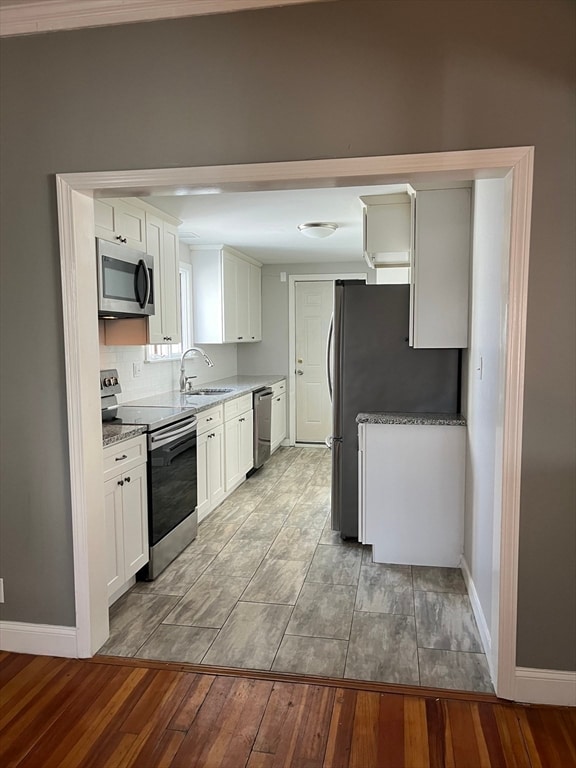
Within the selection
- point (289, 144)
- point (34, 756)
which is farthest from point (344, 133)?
point (34, 756)

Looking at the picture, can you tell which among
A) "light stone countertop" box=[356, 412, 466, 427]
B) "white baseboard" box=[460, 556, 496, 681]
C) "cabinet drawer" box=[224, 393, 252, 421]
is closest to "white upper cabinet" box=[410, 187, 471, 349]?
"light stone countertop" box=[356, 412, 466, 427]

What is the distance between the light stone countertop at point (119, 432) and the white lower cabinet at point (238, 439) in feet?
5.21

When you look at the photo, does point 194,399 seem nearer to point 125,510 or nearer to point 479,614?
point 125,510

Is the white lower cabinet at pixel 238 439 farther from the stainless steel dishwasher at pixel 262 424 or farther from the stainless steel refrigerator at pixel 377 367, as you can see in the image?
the stainless steel refrigerator at pixel 377 367

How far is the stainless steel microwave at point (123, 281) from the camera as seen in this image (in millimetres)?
2957

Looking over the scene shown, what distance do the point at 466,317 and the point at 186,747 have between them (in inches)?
101

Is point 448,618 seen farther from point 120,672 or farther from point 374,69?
point 374,69

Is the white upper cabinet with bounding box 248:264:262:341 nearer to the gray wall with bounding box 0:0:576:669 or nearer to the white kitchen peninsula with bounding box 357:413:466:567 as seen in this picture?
the white kitchen peninsula with bounding box 357:413:466:567

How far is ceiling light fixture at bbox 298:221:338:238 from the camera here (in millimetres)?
4557

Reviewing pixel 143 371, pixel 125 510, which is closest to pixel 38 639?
pixel 125 510

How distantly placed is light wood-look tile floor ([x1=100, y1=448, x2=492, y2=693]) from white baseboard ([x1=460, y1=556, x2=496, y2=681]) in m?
0.04

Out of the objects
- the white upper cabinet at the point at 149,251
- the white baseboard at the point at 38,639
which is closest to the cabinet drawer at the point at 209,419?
the white upper cabinet at the point at 149,251

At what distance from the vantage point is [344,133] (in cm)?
207

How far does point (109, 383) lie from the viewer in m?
3.54
